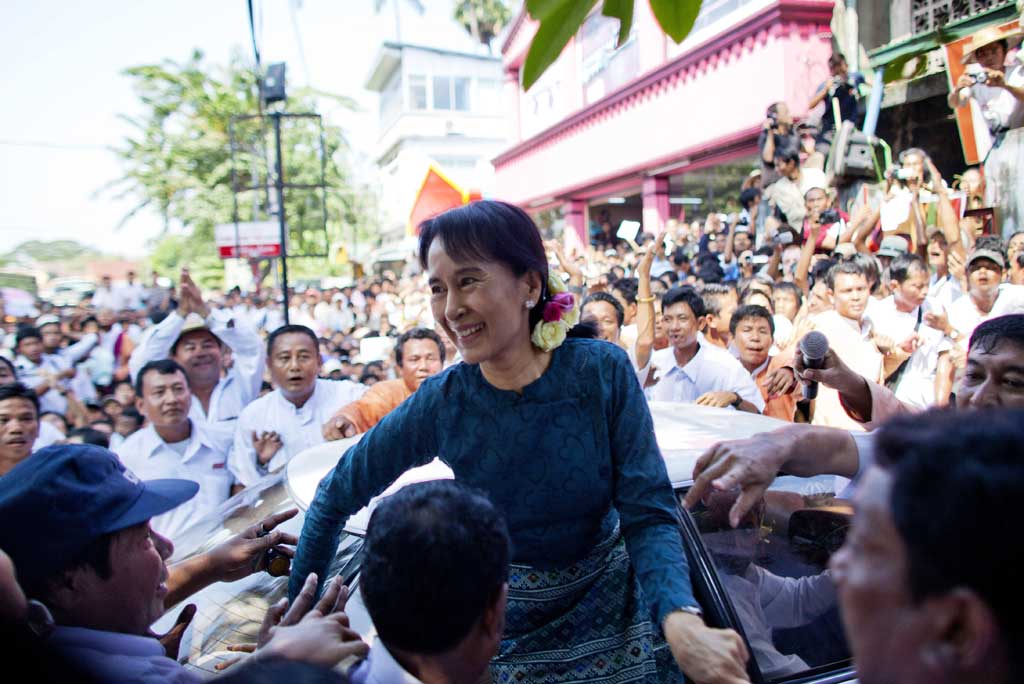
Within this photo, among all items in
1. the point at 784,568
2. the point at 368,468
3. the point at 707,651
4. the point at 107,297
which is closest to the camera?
the point at 707,651

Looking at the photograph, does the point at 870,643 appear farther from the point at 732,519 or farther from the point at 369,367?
the point at 369,367

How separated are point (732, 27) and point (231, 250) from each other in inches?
302

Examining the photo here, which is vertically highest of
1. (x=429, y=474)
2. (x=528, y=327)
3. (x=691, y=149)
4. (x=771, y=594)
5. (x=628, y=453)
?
(x=691, y=149)

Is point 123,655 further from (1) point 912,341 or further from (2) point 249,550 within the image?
(1) point 912,341

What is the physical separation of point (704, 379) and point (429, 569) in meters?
3.06

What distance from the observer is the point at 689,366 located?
409 cm

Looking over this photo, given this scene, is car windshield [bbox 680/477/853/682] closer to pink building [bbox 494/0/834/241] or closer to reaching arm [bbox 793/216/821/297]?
reaching arm [bbox 793/216/821/297]

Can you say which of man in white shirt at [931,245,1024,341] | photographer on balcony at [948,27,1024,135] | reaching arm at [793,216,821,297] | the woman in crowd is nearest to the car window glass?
the woman in crowd

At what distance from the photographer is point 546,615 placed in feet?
5.28

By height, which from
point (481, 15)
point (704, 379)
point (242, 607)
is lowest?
point (242, 607)

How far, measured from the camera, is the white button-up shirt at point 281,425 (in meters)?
3.83

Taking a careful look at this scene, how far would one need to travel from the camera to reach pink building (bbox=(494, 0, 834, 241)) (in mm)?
9812

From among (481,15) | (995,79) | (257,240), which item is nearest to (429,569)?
(995,79)

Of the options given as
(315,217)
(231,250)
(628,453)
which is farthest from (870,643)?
(315,217)
